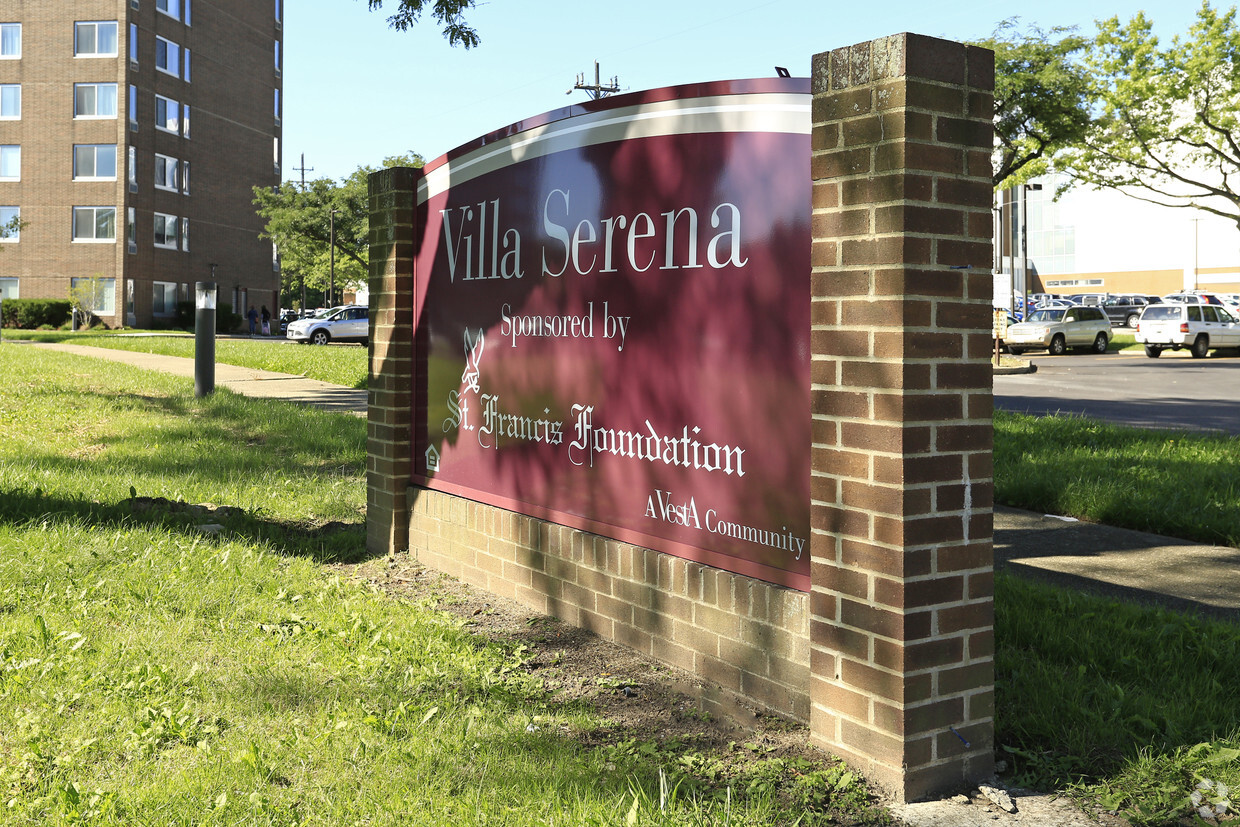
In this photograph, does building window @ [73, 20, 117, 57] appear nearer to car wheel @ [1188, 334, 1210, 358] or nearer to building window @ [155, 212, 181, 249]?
building window @ [155, 212, 181, 249]

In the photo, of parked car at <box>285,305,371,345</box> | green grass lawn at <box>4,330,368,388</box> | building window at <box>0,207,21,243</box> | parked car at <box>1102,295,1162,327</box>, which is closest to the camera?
green grass lawn at <box>4,330,368,388</box>

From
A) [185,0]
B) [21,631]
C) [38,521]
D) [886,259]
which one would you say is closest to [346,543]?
[38,521]

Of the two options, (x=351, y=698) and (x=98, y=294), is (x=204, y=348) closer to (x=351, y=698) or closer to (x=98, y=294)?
(x=351, y=698)

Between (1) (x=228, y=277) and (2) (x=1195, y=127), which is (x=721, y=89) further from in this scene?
(1) (x=228, y=277)

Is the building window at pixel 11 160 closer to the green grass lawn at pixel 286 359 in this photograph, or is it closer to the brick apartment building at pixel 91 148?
the brick apartment building at pixel 91 148

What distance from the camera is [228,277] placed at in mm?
56562

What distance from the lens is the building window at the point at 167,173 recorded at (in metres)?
50.7

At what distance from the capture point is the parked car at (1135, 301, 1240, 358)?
31375mm

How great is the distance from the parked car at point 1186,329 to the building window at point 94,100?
4363 centimetres

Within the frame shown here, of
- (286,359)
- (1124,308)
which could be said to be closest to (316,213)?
(286,359)

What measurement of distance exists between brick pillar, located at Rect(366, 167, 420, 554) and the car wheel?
31.1 metres

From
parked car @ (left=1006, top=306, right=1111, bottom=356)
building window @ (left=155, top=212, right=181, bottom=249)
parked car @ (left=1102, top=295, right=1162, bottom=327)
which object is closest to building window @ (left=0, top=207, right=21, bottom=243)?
building window @ (left=155, top=212, right=181, bottom=249)

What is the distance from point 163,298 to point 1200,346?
145ft

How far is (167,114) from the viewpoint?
51281 mm
